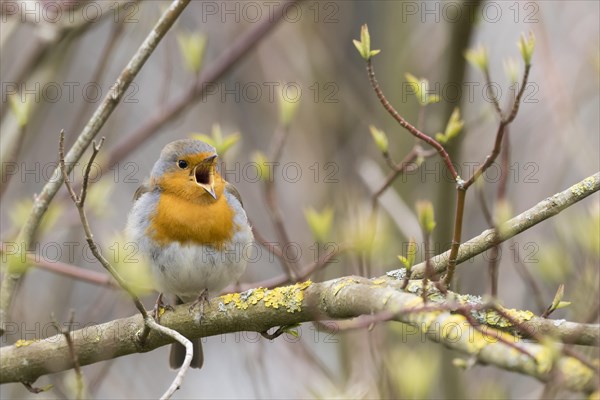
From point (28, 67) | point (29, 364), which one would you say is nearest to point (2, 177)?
point (28, 67)

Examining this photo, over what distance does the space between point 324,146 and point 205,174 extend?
239cm

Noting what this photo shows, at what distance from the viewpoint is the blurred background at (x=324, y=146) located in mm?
4719

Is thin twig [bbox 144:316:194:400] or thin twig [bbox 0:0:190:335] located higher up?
thin twig [bbox 0:0:190:335]

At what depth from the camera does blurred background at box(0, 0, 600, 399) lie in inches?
186

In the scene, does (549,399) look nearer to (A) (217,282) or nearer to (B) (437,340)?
(B) (437,340)

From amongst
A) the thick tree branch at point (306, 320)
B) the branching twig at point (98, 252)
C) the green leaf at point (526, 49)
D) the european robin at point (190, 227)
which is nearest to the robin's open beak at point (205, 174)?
the european robin at point (190, 227)

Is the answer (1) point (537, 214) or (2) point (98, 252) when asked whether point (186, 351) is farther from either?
(1) point (537, 214)

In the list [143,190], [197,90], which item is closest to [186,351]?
[143,190]

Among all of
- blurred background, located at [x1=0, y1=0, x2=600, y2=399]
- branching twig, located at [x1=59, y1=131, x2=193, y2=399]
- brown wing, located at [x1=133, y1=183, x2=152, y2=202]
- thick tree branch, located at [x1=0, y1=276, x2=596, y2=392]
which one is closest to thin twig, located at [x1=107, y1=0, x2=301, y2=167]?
blurred background, located at [x1=0, y1=0, x2=600, y2=399]

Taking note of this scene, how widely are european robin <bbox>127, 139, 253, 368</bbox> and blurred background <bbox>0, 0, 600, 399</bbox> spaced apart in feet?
0.73

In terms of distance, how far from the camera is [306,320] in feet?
10.5

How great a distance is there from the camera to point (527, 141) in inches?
277

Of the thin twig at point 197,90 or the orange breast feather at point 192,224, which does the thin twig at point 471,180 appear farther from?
the thin twig at point 197,90

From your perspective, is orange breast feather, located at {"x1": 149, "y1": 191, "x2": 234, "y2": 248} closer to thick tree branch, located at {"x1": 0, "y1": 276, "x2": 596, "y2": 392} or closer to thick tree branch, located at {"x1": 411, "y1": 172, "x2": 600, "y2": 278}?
thick tree branch, located at {"x1": 0, "y1": 276, "x2": 596, "y2": 392}
